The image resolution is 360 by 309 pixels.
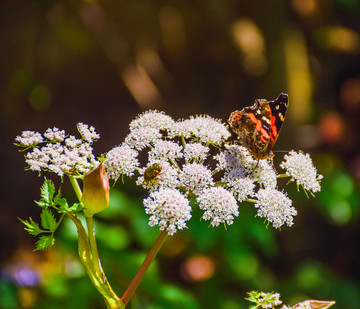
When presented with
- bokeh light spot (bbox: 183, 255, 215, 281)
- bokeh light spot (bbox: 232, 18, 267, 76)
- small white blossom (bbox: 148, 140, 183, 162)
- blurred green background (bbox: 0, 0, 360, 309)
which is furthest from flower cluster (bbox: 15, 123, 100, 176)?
bokeh light spot (bbox: 232, 18, 267, 76)

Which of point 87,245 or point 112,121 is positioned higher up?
point 112,121

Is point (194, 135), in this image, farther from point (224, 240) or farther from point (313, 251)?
point (313, 251)

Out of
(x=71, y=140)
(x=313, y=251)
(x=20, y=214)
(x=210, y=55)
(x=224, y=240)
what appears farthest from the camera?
(x=210, y=55)

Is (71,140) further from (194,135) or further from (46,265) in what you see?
(46,265)

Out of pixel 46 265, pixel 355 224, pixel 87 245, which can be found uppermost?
pixel 355 224

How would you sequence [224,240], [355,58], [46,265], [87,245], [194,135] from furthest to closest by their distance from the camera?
[355,58] → [46,265] → [224,240] → [194,135] → [87,245]

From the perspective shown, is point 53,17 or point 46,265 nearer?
point 46,265

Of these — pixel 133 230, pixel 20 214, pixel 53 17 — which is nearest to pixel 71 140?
pixel 133 230

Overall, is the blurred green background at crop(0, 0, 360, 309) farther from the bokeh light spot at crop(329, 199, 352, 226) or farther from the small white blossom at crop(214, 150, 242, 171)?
the small white blossom at crop(214, 150, 242, 171)
